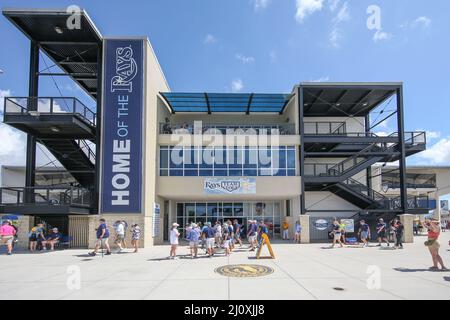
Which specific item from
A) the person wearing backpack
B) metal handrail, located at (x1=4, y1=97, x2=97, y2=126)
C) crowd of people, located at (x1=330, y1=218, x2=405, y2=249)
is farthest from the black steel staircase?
crowd of people, located at (x1=330, y1=218, x2=405, y2=249)

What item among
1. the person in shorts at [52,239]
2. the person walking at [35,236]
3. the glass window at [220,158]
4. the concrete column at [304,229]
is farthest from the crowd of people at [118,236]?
the concrete column at [304,229]

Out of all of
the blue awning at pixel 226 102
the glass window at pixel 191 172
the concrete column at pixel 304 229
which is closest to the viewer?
the concrete column at pixel 304 229

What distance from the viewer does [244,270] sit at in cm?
1094

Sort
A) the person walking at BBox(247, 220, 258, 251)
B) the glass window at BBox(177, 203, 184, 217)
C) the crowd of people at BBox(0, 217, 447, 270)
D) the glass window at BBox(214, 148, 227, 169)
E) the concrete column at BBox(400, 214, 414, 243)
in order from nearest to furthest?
the crowd of people at BBox(0, 217, 447, 270) < the person walking at BBox(247, 220, 258, 251) < the concrete column at BBox(400, 214, 414, 243) < the glass window at BBox(214, 148, 227, 169) < the glass window at BBox(177, 203, 184, 217)

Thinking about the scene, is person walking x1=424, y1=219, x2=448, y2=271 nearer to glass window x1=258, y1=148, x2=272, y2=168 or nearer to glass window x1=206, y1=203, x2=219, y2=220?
glass window x1=258, y1=148, x2=272, y2=168

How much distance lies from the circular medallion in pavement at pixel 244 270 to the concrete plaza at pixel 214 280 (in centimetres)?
30

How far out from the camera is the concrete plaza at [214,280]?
311 inches

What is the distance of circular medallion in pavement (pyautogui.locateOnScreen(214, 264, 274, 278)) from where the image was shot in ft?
33.5

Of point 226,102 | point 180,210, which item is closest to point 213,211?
point 180,210

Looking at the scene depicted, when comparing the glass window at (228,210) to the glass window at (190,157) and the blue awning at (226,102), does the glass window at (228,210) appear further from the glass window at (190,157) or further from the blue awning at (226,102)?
the blue awning at (226,102)

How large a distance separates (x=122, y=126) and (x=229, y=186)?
7935 mm

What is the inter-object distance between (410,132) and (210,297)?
75.4ft

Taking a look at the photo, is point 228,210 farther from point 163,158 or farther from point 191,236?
point 191,236

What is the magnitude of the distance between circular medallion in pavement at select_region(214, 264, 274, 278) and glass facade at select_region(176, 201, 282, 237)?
50.0 feet
